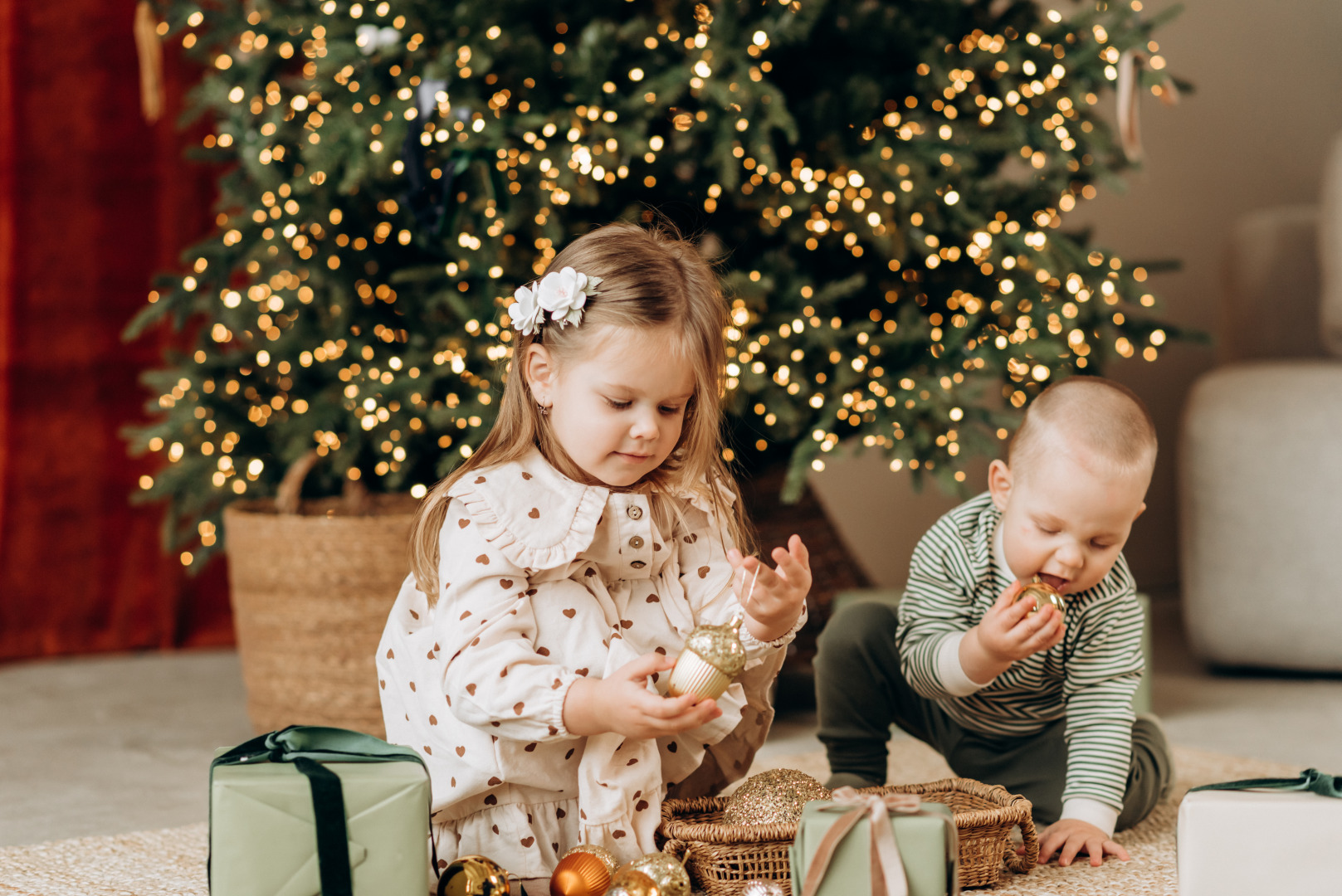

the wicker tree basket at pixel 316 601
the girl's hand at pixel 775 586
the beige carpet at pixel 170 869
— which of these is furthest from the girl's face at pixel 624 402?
the wicker tree basket at pixel 316 601

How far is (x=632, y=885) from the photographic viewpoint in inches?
39.1

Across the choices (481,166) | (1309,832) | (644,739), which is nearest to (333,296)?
(481,166)

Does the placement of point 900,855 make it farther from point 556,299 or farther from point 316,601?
point 316,601

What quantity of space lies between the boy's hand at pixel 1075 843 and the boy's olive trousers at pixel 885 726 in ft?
0.40

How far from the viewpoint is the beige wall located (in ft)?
9.52

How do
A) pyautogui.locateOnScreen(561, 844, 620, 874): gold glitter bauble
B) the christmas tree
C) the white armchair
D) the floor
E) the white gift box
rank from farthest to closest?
the white armchair, the christmas tree, the floor, pyautogui.locateOnScreen(561, 844, 620, 874): gold glitter bauble, the white gift box

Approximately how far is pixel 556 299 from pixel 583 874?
19.0 inches

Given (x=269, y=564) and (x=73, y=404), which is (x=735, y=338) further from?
(x=73, y=404)

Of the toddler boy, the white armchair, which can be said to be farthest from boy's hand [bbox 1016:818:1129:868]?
the white armchair

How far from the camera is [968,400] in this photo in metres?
1.64

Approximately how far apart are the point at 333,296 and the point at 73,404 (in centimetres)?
85

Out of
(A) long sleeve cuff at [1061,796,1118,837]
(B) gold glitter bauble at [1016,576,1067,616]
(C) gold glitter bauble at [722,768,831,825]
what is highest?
(B) gold glitter bauble at [1016,576,1067,616]

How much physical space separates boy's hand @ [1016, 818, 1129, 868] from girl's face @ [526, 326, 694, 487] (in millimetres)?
495

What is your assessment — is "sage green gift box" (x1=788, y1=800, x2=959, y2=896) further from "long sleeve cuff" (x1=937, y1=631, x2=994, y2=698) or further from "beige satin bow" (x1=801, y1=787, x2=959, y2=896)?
"long sleeve cuff" (x1=937, y1=631, x2=994, y2=698)
